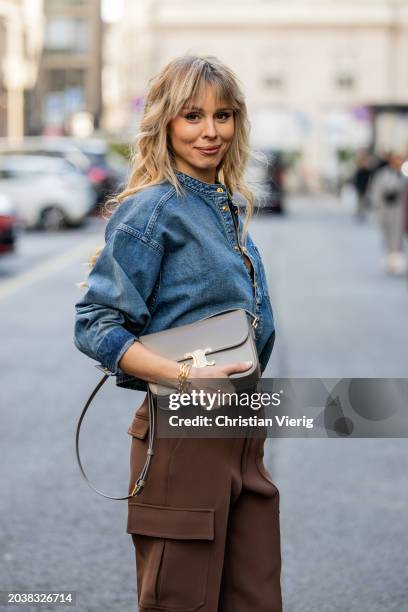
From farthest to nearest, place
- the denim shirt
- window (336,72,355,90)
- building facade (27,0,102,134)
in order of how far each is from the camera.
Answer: building facade (27,0,102,134)
window (336,72,355,90)
the denim shirt

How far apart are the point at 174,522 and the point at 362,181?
32.7 metres

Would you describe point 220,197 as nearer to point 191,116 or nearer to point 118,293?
point 191,116

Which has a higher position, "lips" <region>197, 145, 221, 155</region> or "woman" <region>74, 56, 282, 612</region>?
"lips" <region>197, 145, 221, 155</region>

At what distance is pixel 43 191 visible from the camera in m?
25.6

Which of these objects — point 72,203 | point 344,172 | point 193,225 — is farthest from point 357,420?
point 344,172

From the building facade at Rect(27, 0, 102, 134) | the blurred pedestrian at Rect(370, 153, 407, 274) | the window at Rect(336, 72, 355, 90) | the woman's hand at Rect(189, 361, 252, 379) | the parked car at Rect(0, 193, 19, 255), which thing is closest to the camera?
the woman's hand at Rect(189, 361, 252, 379)

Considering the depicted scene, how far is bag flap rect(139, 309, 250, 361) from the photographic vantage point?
245 cm

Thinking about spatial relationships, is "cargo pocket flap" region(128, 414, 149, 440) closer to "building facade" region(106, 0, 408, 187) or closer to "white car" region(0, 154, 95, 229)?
"white car" region(0, 154, 95, 229)

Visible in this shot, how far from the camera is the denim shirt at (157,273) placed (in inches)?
98.4

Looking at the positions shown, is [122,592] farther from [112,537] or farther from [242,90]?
[242,90]

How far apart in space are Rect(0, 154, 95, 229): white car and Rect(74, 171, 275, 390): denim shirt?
2300 cm

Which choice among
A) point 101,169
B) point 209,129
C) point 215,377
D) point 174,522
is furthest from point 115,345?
point 101,169

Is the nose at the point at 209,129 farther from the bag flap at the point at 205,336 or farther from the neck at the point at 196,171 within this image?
the bag flap at the point at 205,336

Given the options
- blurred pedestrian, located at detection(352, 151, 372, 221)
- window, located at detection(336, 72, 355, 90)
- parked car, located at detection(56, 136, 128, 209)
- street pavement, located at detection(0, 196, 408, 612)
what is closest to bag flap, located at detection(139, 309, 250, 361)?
street pavement, located at detection(0, 196, 408, 612)
